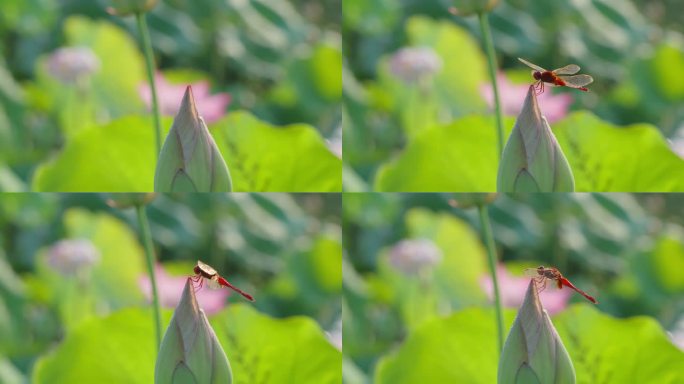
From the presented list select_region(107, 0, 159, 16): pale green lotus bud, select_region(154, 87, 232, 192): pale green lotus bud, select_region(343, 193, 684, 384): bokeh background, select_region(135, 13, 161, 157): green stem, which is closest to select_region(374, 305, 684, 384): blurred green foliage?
select_region(343, 193, 684, 384): bokeh background

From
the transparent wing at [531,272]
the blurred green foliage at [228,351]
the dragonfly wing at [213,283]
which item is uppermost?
the transparent wing at [531,272]

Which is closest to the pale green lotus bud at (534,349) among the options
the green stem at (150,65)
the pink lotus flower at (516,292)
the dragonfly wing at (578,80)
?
the pink lotus flower at (516,292)

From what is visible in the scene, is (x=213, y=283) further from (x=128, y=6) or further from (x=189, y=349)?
(x=128, y=6)

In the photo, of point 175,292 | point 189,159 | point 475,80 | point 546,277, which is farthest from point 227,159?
point 546,277

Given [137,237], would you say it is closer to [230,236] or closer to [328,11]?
[230,236]

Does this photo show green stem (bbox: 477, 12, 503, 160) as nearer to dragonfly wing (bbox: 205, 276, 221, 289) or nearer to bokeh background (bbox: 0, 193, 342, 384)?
bokeh background (bbox: 0, 193, 342, 384)

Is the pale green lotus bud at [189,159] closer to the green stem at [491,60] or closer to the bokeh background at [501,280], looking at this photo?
the bokeh background at [501,280]
